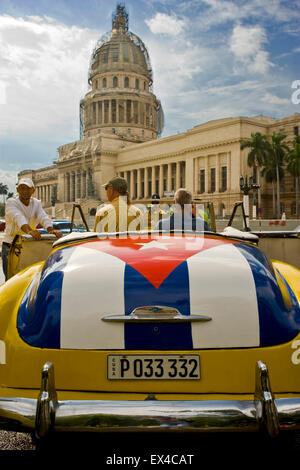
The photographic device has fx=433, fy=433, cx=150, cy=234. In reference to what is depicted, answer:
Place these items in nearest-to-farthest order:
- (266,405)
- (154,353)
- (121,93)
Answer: (266,405), (154,353), (121,93)

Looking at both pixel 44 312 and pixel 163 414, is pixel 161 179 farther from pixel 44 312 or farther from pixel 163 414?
pixel 163 414

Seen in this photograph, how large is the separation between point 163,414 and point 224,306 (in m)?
0.58

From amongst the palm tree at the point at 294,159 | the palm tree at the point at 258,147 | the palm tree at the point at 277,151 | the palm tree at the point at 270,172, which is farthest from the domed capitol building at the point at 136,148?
the palm tree at the point at 294,159

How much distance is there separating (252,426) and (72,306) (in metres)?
0.99

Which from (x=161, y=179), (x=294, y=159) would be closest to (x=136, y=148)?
(x=161, y=179)

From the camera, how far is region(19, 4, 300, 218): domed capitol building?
60781mm

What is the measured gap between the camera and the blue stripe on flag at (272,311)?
2121 mm

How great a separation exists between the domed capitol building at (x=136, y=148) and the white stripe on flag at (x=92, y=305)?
50.8 metres

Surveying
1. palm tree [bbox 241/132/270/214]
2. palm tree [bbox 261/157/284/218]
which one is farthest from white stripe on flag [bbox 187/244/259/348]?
palm tree [bbox 261/157/284/218]

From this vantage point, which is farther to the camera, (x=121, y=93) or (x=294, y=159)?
(x=121, y=93)

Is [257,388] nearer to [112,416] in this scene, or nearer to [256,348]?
[256,348]

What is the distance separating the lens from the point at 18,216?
495 centimetres

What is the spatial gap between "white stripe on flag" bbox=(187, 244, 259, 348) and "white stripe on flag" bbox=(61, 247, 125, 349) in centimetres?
37

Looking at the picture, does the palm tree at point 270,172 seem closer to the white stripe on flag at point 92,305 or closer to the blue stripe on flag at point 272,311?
the blue stripe on flag at point 272,311
